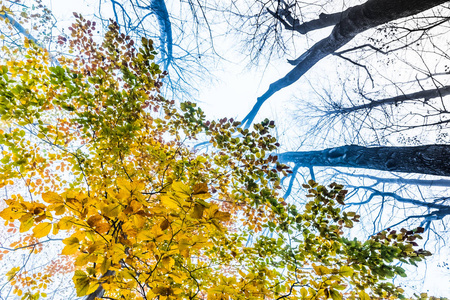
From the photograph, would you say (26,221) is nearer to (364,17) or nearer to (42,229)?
(42,229)

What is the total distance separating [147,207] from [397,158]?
2.83m

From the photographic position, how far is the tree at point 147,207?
2.46ft

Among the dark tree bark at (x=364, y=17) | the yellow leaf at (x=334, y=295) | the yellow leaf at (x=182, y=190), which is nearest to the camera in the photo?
the yellow leaf at (x=182, y=190)

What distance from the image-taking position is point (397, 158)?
7.12 feet

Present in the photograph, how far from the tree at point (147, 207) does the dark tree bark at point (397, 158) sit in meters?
0.85

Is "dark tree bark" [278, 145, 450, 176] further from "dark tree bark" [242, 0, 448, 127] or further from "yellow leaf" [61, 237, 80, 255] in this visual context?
"yellow leaf" [61, 237, 80, 255]

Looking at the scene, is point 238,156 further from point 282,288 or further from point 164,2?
point 164,2

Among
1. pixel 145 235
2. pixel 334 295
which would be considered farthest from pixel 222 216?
pixel 334 295

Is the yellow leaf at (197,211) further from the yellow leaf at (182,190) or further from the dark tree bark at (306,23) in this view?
the dark tree bark at (306,23)

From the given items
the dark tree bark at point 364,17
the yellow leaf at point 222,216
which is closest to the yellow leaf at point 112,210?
the yellow leaf at point 222,216

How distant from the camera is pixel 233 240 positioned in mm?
2209

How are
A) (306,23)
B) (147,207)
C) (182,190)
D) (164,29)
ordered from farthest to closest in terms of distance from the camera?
(164,29)
(306,23)
(147,207)
(182,190)

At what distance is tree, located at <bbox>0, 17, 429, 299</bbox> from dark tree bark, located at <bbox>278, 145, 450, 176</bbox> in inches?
33.6

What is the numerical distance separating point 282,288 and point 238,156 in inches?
51.7
